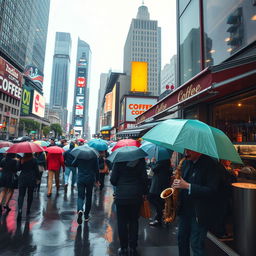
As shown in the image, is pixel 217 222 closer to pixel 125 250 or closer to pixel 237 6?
pixel 125 250

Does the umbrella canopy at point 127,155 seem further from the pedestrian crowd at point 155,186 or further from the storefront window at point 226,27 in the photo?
the storefront window at point 226,27

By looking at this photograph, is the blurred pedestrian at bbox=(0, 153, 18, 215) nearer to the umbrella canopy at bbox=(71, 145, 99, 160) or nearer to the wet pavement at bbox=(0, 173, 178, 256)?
the wet pavement at bbox=(0, 173, 178, 256)

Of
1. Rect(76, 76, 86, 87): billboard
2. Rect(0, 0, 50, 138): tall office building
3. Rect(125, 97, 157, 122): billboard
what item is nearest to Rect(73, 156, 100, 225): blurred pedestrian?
Rect(125, 97, 157, 122): billboard

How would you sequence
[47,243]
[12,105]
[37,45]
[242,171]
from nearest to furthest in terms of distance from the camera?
[47,243] → [242,171] → [12,105] → [37,45]

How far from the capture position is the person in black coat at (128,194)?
337cm

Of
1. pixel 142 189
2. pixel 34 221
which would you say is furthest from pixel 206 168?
pixel 34 221

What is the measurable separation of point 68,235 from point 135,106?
36472mm

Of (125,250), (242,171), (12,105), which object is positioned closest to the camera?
(125,250)

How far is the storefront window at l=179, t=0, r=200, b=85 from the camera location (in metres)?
8.26

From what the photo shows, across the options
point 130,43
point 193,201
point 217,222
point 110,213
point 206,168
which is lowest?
point 110,213

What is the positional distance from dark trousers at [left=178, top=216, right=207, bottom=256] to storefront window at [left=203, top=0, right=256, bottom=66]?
15.9 ft

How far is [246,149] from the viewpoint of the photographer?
5738 millimetres

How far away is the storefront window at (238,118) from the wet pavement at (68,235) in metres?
3.50

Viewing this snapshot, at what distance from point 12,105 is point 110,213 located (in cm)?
7893
